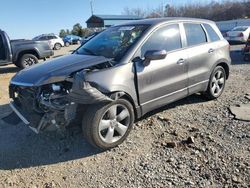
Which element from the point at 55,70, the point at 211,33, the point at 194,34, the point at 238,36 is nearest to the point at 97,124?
the point at 55,70

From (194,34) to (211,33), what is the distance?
65cm

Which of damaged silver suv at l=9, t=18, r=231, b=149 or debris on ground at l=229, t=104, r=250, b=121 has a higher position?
damaged silver suv at l=9, t=18, r=231, b=149

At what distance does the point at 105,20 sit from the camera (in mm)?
56594

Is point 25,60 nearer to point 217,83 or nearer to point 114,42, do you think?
point 114,42

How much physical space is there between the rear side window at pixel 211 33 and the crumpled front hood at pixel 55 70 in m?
2.63

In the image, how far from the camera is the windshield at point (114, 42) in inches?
200

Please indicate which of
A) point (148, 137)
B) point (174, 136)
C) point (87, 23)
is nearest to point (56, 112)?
point (148, 137)

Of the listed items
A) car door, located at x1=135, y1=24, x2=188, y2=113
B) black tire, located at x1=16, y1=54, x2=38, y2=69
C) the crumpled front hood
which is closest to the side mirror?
car door, located at x1=135, y1=24, x2=188, y2=113

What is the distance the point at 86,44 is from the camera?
6.08 metres

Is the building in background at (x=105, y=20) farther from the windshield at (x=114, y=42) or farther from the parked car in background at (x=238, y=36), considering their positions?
the windshield at (x=114, y=42)

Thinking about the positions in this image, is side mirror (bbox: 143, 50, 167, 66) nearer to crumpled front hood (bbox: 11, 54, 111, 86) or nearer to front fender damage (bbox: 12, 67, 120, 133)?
crumpled front hood (bbox: 11, 54, 111, 86)

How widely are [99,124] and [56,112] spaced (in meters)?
0.60

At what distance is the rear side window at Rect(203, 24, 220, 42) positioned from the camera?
6.53 metres

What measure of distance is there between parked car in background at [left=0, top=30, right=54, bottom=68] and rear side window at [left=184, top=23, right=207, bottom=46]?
27.9 feet
